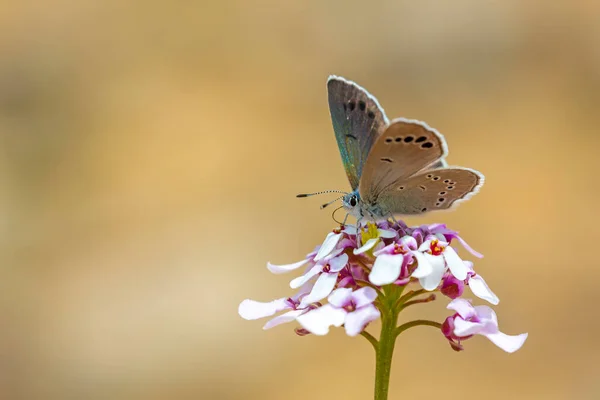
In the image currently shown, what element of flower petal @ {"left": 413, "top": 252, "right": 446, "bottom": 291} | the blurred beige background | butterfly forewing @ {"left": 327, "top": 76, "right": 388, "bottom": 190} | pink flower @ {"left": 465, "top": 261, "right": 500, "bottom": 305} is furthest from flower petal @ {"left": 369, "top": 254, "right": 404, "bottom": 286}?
the blurred beige background

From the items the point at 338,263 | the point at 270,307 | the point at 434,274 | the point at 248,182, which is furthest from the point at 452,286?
the point at 248,182

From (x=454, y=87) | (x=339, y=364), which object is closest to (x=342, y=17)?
(x=454, y=87)

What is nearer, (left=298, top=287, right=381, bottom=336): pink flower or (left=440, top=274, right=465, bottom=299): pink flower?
(left=298, top=287, right=381, bottom=336): pink flower

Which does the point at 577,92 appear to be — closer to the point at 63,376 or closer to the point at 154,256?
the point at 154,256

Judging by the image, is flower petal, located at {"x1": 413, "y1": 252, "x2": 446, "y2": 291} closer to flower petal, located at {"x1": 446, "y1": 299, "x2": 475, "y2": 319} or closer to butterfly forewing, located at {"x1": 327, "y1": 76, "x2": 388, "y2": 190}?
flower petal, located at {"x1": 446, "y1": 299, "x2": 475, "y2": 319}

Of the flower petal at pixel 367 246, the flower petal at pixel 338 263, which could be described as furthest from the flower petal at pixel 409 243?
the flower petal at pixel 338 263

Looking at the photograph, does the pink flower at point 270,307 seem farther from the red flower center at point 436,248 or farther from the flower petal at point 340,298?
the red flower center at point 436,248
